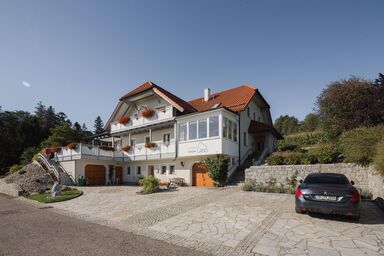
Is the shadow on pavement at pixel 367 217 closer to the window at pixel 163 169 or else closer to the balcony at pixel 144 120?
the balcony at pixel 144 120

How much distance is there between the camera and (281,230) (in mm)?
7242

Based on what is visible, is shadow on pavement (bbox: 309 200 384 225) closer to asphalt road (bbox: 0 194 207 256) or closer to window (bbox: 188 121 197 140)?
asphalt road (bbox: 0 194 207 256)

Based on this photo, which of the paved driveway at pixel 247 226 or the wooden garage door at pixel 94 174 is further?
the wooden garage door at pixel 94 174

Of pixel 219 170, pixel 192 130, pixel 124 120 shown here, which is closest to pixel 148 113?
pixel 124 120

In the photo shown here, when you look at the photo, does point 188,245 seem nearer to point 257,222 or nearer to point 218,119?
point 257,222

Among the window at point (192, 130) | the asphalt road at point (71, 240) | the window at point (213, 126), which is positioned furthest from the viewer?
the window at point (192, 130)

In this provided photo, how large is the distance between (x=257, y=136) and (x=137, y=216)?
59.6 ft

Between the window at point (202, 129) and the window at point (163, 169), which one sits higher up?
the window at point (202, 129)

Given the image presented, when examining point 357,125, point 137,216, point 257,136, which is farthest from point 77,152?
point 357,125

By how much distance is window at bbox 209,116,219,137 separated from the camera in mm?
18703

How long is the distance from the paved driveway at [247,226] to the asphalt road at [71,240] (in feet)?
1.80

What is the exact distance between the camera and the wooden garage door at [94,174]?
24.2 m

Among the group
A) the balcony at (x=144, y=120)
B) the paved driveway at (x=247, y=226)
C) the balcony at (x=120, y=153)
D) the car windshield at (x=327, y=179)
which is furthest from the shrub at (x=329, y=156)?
the balcony at (x=144, y=120)

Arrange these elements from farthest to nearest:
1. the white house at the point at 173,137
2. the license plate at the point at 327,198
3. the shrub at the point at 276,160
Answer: the white house at the point at 173,137, the shrub at the point at 276,160, the license plate at the point at 327,198
